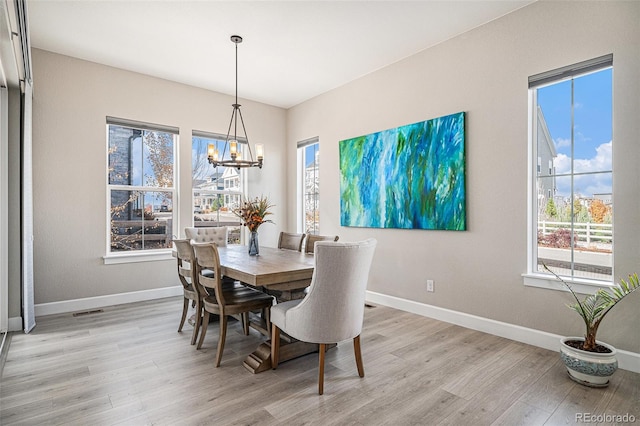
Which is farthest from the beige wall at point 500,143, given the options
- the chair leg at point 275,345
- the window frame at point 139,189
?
the window frame at point 139,189

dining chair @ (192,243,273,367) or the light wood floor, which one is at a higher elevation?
dining chair @ (192,243,273,367)

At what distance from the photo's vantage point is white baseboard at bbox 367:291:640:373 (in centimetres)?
251

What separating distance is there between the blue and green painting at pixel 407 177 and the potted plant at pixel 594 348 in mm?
1241

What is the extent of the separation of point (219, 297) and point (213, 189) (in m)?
2.95

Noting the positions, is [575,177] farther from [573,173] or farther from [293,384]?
[293,384]

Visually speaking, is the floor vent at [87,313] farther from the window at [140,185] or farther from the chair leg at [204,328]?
the chair leg at [204,328]

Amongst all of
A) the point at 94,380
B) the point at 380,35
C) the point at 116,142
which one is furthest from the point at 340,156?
the point at 94,380

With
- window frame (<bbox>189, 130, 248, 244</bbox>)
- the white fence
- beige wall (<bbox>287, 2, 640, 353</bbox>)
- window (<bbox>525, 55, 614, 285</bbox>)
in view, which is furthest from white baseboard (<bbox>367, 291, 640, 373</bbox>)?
window frame (<bbox>189, 130, 248, 244</bbox>)

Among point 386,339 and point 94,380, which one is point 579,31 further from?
point 94,380

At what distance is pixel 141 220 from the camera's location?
4.55m

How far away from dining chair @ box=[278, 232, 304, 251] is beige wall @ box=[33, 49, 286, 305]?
163cm

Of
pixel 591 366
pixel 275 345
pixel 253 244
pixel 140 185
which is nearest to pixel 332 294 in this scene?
pixel 275 345

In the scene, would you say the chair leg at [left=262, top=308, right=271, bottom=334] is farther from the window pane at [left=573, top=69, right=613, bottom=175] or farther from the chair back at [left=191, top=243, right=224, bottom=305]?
the window pane at [left=573, top=69, right=613, bottom=175]

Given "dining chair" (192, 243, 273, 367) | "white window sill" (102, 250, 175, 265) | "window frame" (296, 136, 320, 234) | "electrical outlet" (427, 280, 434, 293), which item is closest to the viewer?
"dining chair" (192, 243, 273, 367)
